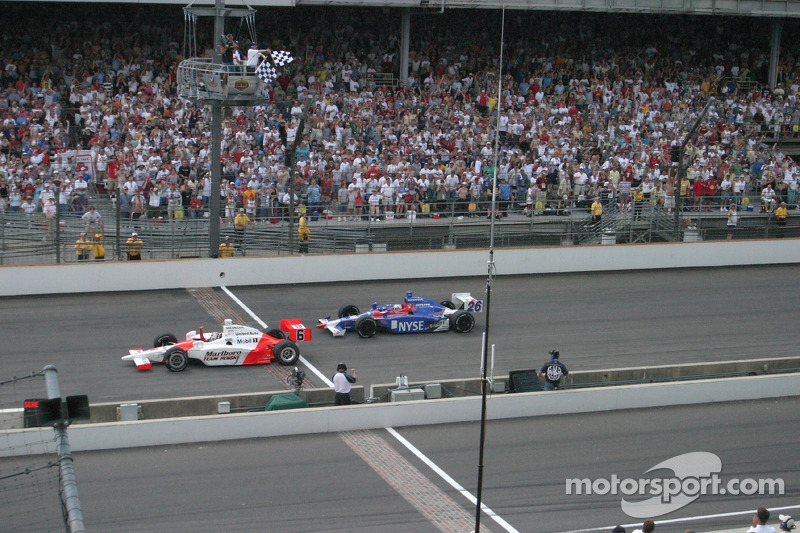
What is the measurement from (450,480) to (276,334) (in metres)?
6.03

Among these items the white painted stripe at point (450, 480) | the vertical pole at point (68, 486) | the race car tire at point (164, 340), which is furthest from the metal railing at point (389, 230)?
the vertical pole at point (68, 486)

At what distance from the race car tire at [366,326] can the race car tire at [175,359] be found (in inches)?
150

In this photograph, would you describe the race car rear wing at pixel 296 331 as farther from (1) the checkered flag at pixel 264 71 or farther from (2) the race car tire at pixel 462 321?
(1) the checkered flag at pixel 264 71

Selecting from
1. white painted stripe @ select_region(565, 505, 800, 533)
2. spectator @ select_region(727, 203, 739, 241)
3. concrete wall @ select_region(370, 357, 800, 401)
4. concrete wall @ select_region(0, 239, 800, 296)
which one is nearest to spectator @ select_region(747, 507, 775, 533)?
white painted stripe @ select_region(565, 505, 800, 533)

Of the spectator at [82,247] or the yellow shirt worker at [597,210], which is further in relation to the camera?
the yellow shirt worker at [597,210]

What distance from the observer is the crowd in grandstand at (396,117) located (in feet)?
87.4

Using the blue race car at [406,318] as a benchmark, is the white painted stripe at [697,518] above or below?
below

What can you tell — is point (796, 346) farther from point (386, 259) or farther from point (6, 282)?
point (6, 282)

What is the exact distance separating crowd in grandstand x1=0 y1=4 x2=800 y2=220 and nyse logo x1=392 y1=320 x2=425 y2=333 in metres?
4.28

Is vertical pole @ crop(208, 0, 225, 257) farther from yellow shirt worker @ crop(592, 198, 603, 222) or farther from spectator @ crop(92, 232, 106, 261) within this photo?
yellow shirt worker @ crop(592, 198, 603, 222)

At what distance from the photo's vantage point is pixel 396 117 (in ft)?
104

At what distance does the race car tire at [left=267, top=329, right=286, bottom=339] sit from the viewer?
65.9 ft

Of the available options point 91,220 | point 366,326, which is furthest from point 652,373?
point 91,220

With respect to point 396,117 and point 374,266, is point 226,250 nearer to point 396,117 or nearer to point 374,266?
point 374,266
